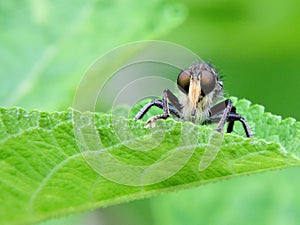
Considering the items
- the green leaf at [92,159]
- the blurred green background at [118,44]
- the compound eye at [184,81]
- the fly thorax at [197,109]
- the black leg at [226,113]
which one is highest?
the blurred green background at [118,44]

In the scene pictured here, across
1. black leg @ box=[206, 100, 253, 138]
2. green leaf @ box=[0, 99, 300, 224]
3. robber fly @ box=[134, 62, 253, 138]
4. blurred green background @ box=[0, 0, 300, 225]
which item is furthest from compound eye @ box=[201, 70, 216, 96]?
blurred green background @ box=[0, 0, 300, 225]

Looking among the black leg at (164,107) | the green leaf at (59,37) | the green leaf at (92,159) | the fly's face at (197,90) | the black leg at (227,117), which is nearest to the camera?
the green leaf at (92,159)

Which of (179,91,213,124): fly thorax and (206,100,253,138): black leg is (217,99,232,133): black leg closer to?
(206,100,253,138): black leg

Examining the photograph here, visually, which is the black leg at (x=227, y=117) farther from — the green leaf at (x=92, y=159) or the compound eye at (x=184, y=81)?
the green leaf at (x=92, y=159)

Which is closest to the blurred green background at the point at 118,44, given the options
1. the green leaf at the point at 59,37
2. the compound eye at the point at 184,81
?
the green leaf at the point at 59,37

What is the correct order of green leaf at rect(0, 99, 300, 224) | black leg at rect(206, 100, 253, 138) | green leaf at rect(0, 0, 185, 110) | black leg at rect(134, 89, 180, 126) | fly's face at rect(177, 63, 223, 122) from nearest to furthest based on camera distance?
green leaf at rect(0, 99, 300, 224) → black leg at rect(206, 100, 253, 138) → black leg at rect(134, 89, 180, 126) → fly's face at rect(177, 63, 223, 122) → green leaf at rect(0, 0, 185, 110)

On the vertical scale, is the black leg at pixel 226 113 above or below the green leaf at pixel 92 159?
above

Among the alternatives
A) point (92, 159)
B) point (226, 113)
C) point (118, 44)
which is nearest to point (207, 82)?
point (226, 113)
